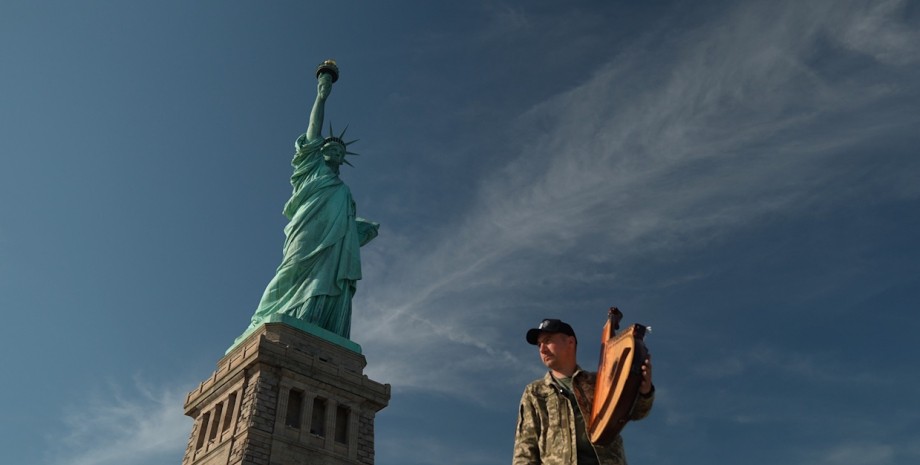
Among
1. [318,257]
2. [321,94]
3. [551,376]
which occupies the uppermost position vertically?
[321,94]

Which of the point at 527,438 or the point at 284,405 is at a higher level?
the point at 284,405

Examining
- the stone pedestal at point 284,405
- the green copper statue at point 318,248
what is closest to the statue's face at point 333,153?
the green copper statue at point 318,248

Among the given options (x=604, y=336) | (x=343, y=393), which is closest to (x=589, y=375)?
(x=604, y=336)

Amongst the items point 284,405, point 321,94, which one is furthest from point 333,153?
point 284,405

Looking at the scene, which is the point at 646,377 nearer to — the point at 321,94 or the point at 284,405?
the point at 284,405

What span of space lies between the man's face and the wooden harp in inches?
21.7

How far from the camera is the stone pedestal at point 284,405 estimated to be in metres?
29.0

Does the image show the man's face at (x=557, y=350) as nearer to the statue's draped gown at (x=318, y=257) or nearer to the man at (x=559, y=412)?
the man at (x=559, y=412)

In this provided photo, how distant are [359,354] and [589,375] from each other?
2899cm

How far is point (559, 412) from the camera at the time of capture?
251 inches

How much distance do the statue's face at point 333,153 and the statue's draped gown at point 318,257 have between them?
0.92 meters

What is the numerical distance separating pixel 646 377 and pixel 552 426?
109 centimetres

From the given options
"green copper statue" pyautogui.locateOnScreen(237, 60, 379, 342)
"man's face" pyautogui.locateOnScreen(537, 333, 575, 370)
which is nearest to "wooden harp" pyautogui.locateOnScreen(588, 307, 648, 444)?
"man's face" pyautogui.locateOnScreen(537, 333, 575, 370)

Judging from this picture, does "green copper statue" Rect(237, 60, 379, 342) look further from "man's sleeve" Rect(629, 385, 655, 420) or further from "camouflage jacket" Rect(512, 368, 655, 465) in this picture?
"man's sleeve" Rect(629, 385, 655, 420)
